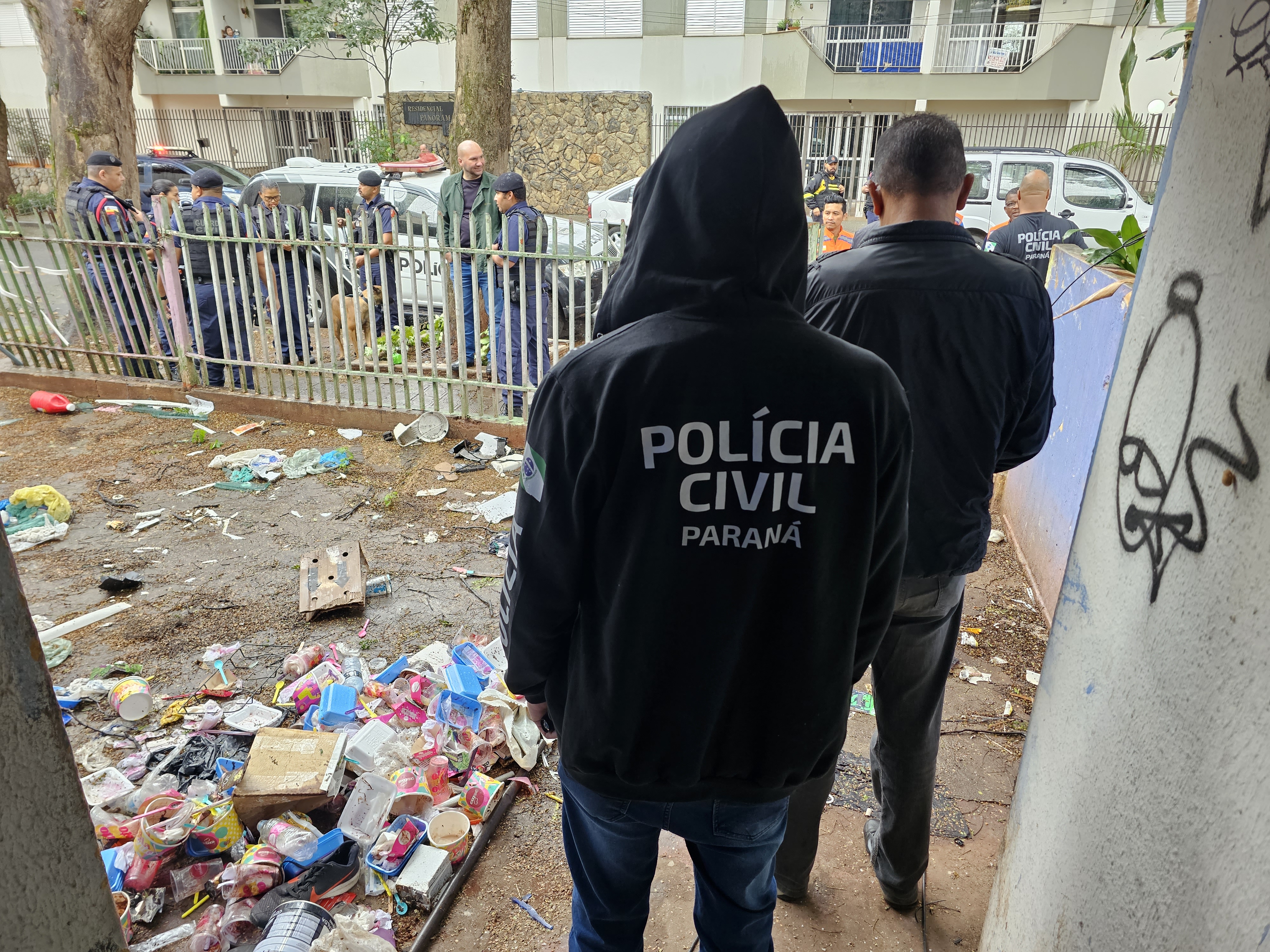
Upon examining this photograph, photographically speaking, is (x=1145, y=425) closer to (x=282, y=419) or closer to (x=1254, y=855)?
(x=1254, y=855)

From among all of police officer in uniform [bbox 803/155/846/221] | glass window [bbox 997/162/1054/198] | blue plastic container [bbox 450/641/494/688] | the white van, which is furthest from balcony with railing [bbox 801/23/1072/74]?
blue plastic container [bbox 450/641/494/688]

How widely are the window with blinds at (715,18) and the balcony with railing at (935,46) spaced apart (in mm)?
1757

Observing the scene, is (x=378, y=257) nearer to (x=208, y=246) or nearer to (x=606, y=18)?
(x=208, y=246)

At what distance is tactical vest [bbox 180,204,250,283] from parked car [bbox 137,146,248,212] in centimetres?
661

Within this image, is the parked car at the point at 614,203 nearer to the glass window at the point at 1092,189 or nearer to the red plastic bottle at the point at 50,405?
the glass window at the point at 1092,189

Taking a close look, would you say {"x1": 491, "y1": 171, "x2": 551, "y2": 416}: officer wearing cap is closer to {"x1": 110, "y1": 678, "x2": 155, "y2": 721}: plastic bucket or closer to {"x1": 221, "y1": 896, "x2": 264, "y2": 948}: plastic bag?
{"x1": 110, "y1": 678, "x2": 155, "y2": 721}: plastic bucket

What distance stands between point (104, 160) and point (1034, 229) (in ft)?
27.3

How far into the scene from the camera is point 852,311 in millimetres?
2057

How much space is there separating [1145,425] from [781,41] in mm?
22343

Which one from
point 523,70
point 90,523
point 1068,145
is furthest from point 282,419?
point 1068,145

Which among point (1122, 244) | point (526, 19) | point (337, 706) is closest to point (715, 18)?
point (526, 19)

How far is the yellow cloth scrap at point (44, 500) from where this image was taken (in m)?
5.18

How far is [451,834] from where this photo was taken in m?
2.75

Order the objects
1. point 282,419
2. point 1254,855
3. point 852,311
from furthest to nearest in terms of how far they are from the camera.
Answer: point 282,419
point 852,311
point 1254,855
